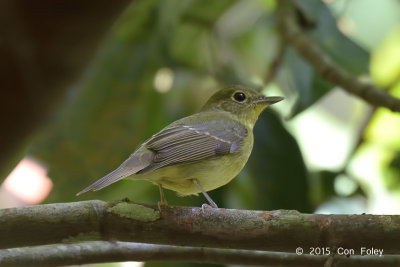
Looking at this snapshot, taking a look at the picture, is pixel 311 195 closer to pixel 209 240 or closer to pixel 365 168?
pixel 365 168

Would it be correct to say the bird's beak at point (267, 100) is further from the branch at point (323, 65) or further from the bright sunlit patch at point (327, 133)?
the bright sunlit patch at point (327, 133)

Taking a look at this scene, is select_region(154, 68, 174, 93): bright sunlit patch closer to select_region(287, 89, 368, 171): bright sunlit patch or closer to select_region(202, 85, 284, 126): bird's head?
select_region(202, 85, 284, 126): bird's head

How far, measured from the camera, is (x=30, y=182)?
3.48 meters

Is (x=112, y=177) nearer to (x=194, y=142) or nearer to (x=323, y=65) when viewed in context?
(x=194, y=142)

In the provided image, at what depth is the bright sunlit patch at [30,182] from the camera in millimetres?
3422

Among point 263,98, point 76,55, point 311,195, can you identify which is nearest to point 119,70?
point 263,98

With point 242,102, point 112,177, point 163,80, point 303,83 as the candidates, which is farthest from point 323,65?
point 112,177

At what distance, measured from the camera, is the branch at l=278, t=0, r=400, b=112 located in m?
3.00

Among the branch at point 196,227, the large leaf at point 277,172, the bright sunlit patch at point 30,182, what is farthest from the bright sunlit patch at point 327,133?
the branch at point 196,227

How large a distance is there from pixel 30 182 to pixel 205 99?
1.36 meters

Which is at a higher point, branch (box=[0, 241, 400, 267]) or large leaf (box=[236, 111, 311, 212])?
large leaf (box=[236, 111, 311, 212])

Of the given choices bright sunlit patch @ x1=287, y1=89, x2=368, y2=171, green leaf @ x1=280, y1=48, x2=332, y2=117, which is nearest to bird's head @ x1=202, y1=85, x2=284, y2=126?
green leaf @ x1=280, y1=48, x2=332, y2=117

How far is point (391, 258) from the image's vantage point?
2174mm

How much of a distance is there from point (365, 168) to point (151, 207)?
→ 2400 mm
